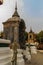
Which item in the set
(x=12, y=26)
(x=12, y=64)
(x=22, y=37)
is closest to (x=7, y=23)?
(x=12, y=26)

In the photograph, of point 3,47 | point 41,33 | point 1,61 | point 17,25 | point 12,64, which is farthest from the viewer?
point 41,33

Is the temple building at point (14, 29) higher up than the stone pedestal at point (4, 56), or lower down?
higher up

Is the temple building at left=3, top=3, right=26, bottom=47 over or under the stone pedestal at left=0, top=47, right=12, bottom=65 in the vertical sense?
over

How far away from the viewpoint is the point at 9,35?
17.4 meters

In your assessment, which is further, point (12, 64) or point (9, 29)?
point (9, 29)

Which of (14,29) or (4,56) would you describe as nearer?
(4,56)

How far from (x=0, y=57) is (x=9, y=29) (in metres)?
12.7

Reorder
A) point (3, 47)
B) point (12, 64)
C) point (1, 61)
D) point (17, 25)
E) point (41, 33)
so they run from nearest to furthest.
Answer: point (1, 61), point (3, 47), point (12, 64), point (17, 25), point (41, 33)

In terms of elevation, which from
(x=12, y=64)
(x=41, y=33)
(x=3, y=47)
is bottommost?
(x=12, y=64)

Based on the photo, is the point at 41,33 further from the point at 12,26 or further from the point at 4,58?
the point at 4,58

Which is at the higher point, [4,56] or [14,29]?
[14,29]

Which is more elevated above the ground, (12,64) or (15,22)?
(15,22)

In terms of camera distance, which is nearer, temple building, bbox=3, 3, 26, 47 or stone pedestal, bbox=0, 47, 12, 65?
stone pedestal, bbox=0, 47, 12, 65

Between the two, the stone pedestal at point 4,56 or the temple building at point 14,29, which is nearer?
the stone pedestal at point 4,56
